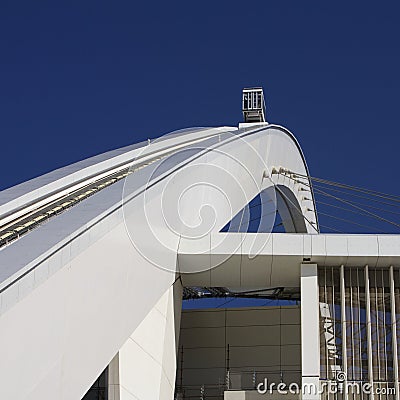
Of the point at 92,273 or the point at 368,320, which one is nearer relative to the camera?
the point at 92,273

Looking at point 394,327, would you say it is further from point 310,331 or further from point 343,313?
point 310,331

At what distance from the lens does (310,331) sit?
15.3m

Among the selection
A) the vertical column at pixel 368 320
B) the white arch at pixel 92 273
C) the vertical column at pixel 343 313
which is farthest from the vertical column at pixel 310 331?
the white arch at pixel 92 273

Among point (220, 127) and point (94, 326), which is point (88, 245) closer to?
point (94, 326)

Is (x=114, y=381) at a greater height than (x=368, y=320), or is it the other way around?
(x=368, y=320)

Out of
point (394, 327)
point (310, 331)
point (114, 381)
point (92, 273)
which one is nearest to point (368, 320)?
point (394, 327)

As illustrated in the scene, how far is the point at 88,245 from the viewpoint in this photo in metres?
9.84

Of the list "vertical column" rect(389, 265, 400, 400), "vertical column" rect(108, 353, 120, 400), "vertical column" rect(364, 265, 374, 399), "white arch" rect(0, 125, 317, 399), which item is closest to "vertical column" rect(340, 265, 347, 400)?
"vertical column" rect(364, 265, 374, 399)

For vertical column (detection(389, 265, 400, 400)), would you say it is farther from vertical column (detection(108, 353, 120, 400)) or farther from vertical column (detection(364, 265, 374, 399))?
vertical column (detection(108, 353, 120, 400))

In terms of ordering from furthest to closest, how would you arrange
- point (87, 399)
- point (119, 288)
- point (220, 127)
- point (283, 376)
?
1. point (220, 127)
2. point (283, 376)
3. point (87, 399)
4. point (119, 288)

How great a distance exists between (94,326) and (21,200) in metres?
2.57

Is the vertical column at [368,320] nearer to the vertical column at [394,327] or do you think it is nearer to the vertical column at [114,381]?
the vertical column at [394,327]

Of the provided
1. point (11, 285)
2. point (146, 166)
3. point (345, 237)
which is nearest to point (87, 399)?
point (146, 166)

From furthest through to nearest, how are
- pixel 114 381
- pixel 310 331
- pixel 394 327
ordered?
1. pixel 394 327
2. pixel 310 331
3. pixel 114 381
